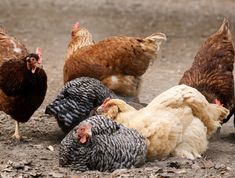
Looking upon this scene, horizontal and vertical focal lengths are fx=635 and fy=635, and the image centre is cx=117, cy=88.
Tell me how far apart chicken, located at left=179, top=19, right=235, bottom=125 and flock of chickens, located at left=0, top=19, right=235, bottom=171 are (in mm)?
11

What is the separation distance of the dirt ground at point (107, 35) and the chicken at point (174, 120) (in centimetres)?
16

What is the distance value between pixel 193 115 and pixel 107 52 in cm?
177

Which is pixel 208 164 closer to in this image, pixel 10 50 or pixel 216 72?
pixel 216 72

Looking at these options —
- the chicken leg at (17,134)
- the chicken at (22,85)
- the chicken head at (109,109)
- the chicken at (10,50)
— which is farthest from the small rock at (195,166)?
the chicken at (10,50)

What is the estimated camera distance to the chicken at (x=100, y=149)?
5.39 meters

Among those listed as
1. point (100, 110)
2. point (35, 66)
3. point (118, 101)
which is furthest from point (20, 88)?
point (118, 101)

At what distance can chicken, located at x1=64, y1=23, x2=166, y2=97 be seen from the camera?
741cm

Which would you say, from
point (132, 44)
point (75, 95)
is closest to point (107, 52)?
point (132, 44)

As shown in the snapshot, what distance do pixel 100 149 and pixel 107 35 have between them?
7417mm

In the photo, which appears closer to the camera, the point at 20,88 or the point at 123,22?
the point at 20,88

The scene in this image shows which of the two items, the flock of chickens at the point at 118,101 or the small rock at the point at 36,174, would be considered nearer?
the small rock at the point at 36,174

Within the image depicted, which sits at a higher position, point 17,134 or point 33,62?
point 33,62

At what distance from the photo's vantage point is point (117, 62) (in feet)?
24.5

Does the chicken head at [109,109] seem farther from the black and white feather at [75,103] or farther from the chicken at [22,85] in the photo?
the chicken at [22,85]
